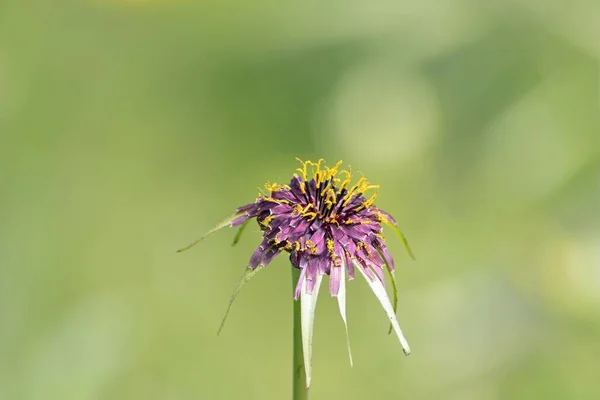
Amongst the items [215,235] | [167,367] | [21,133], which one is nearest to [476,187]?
[215,235]

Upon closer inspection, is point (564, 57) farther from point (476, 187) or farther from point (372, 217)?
point (372, 217)

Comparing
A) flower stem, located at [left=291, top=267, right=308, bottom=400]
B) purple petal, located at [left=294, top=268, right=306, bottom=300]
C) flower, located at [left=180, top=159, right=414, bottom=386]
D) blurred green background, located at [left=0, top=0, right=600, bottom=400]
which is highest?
blurred green background, located at [left=0, top=0, right=600, bottom=400]

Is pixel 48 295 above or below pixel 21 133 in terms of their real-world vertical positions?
below

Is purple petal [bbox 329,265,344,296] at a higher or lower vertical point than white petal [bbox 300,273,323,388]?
higher

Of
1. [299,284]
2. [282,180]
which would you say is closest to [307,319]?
[299,284]

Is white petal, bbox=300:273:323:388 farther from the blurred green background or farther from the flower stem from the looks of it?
the blurred green background

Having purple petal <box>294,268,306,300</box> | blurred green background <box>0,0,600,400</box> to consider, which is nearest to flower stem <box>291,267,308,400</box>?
purple petal <box>294,268,306,300</box>

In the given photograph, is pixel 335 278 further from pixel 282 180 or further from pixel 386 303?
pixel 282 180
